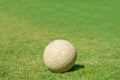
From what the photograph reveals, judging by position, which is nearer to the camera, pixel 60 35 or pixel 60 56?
pixel 60 56

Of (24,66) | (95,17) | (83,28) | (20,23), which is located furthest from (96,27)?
(24,66)

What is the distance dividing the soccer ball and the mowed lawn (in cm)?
24

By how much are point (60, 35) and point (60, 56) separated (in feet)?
25.3

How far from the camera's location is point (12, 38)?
15.9m

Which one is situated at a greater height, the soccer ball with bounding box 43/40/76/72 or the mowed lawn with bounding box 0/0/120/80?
the soccer ball with bounding box 43/40/76/72

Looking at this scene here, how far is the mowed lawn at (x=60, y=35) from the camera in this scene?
9.79 m

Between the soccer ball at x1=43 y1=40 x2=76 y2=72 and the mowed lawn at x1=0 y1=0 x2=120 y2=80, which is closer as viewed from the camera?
the soccer ball at x1=43 y1=40 x2=76 y2=72

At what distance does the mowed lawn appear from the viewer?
979 centimetres

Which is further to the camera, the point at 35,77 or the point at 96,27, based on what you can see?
the point at 96,27

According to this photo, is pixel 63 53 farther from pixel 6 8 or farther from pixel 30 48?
pixel 6 8

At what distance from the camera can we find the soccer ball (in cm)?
930

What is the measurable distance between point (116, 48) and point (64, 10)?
1270 centimetres

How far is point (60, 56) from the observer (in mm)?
9305

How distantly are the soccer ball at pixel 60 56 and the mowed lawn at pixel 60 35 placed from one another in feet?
0.79
